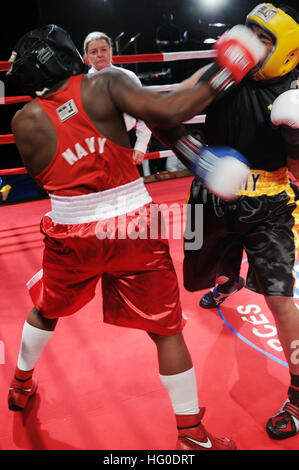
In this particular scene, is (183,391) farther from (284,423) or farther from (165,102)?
(165,102)

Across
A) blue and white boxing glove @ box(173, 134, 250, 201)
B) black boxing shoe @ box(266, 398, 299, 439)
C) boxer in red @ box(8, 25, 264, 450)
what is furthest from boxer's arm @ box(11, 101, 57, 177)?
black boxing shoe @ box(266, 398, 299, 439)

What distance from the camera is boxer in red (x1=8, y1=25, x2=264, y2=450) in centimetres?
110

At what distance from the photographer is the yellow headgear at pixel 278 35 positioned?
49.9 inches

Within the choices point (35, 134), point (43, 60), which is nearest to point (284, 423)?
point (35, 134)

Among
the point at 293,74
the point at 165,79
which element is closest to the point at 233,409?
the point at 293,74

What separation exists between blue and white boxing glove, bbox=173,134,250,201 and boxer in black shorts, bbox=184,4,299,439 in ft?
0.77

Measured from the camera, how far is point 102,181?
1192 mm

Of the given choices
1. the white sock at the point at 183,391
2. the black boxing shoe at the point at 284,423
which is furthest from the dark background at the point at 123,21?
the black boxing shoe at the point at 284,423

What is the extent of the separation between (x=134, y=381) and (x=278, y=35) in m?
1.30

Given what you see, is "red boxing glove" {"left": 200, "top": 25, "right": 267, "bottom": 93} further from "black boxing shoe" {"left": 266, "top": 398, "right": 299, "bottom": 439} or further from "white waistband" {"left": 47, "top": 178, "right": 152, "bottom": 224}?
"black boxing shoe" {"left": 266, "top": 398, "right": 299, "bottom": 439}

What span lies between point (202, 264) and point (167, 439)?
64cm

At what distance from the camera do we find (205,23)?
239 inches

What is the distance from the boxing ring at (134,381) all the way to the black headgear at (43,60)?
1090 mm

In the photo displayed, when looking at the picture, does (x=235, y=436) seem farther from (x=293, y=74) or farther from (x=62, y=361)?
(x=293, y=74)
